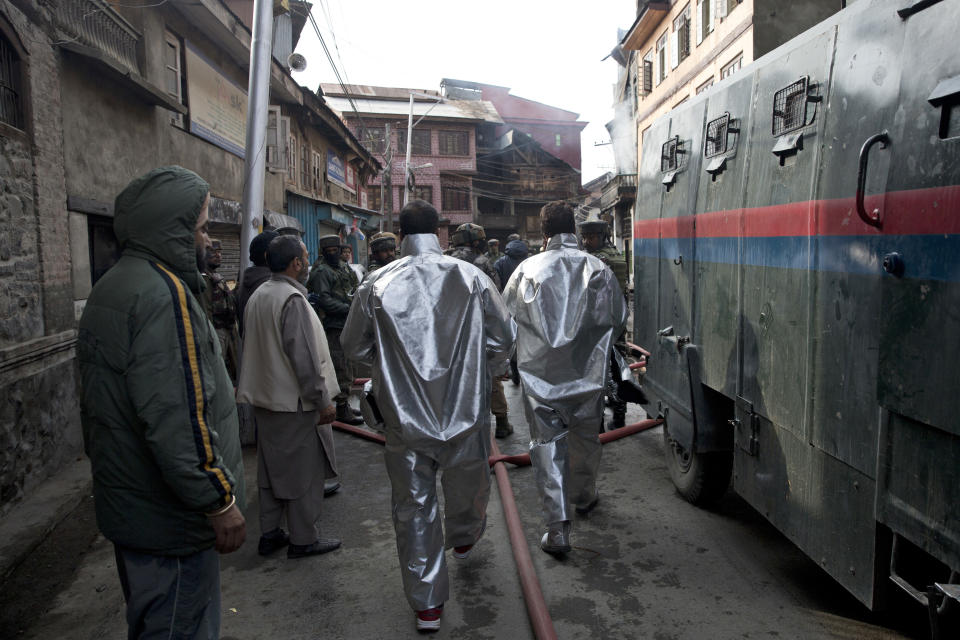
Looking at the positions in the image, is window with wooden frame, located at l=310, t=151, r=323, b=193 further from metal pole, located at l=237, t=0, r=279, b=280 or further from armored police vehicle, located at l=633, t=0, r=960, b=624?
armored police vehicle, located at l=633, t=0, r=960, b=624

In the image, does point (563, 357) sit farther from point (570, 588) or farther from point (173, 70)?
point (173, 70)

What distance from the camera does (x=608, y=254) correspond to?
307 inches

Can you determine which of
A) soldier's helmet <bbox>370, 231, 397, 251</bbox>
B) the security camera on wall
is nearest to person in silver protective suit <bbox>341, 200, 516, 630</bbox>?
soldier's helmet <bbox>370, 231, 397, 251</bbox>

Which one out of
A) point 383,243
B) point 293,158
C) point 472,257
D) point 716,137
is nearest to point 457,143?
point 293,158

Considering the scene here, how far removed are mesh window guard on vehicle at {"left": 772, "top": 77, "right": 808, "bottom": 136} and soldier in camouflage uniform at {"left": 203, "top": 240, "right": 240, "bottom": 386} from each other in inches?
185

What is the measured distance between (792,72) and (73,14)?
6.11 meters

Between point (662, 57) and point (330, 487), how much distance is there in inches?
898

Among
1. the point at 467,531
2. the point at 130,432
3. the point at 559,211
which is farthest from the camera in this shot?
the point at 559,211

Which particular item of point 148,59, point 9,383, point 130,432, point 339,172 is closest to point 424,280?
point 130,432

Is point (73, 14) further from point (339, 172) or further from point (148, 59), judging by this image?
point (339, 172)

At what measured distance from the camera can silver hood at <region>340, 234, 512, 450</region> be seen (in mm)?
3121

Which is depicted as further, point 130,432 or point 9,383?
point 9,383

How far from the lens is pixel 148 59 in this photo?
8.05 metres

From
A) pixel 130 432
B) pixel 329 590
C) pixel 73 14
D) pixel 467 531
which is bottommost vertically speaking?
pixel 329 590
